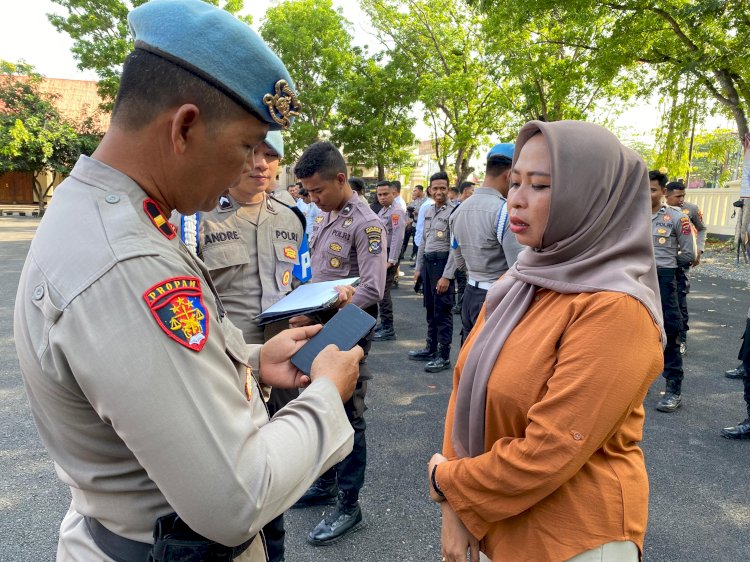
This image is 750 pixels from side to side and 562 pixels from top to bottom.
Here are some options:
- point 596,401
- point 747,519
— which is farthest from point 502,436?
point 747,519

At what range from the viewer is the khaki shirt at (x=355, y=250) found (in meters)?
3.32

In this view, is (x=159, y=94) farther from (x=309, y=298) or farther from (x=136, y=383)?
(x=309, y=298)

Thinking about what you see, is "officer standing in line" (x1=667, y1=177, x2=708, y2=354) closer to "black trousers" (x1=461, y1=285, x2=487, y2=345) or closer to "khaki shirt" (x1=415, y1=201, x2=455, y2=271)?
"black trousers" (x1=461, y1=285, x2=487, y2=345)

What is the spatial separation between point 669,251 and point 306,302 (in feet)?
15.6

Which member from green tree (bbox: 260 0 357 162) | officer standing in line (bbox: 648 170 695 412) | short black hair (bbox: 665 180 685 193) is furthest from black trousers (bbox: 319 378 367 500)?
green tree (bbox: 260 0 357 162)

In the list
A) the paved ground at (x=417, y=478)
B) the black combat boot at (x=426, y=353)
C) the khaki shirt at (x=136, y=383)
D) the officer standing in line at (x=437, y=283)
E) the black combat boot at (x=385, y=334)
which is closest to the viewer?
the khaki shirt at (x=136, y=383)

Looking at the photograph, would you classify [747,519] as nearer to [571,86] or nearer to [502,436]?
[502,436]

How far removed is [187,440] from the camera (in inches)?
29.2

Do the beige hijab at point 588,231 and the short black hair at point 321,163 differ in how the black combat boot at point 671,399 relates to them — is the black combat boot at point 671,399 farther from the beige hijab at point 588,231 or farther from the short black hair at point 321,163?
the beige hijab at point 588,231

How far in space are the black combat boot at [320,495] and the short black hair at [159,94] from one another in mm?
2722

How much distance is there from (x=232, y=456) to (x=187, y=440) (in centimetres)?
7

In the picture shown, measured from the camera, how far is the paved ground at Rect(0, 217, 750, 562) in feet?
8.75

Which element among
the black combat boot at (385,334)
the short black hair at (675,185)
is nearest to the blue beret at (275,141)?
the black combat boot at (385,334)

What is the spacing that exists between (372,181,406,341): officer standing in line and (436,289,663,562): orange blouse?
14.3 feet
